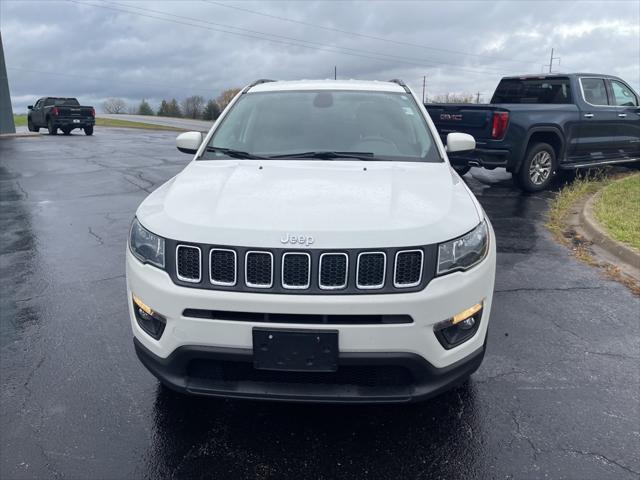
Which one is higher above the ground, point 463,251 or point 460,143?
point 460,143

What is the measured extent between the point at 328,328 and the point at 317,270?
0.26 metres

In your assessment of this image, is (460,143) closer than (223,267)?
No

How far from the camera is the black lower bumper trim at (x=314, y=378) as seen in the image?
2.35 metres

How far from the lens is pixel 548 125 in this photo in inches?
351

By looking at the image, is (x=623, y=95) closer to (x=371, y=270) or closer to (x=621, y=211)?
(x=621, y=211)

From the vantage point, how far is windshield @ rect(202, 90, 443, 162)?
366 centimetres

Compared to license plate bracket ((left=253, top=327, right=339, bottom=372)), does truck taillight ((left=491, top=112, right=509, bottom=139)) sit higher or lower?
higher

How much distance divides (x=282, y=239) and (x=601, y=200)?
747 centimetres

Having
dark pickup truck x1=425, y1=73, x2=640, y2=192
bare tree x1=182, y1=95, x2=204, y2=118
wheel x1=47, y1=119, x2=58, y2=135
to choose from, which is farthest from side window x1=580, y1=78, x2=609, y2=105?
bare tree x1=182, y1=95, x2=204, y2=118

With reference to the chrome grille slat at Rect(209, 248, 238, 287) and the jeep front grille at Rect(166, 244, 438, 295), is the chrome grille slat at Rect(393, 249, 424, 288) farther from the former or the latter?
the chrome grille slat at Rect(209, 248, 238, 287)

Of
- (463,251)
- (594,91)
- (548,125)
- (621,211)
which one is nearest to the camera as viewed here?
(463,251)

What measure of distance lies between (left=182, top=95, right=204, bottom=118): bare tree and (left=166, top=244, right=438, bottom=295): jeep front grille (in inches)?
2761

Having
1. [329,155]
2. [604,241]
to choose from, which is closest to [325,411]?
[329,155]

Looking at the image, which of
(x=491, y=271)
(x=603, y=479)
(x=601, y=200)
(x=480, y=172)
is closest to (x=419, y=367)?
(x=491, y=271)
